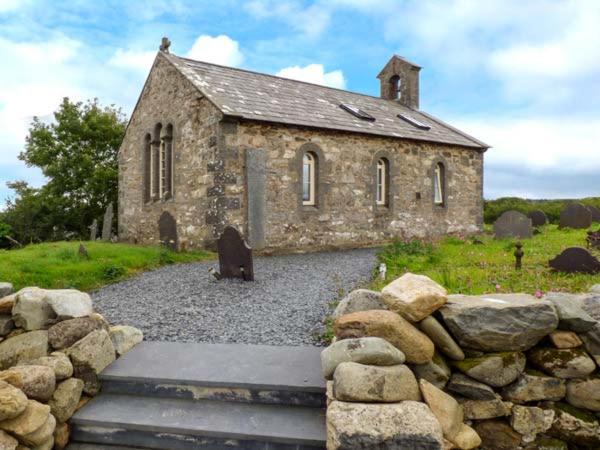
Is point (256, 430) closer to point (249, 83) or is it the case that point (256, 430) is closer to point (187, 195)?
point (187, 195)

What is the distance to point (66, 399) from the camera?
3.84 metres

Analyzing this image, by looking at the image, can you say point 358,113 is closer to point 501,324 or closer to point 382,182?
point 382,182

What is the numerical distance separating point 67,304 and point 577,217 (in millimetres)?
19156

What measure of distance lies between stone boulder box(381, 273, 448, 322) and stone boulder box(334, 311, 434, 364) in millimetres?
83

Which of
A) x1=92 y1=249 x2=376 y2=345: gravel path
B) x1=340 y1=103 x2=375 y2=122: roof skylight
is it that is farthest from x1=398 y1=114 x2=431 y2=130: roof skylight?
x1=92 y1=249 x2=376 y2=345: gravel path

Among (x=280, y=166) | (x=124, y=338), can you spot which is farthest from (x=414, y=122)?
(x=124, y=338)

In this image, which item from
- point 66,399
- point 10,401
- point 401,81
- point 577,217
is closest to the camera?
point 10,401

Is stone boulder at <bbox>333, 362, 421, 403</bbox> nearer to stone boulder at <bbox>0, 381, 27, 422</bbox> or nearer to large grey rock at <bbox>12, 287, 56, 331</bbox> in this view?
stone boulder at <bbox>0, 381, 27, 422</bbox>

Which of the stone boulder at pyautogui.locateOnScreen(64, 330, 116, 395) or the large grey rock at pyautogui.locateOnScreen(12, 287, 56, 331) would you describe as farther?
the large grey rock at pyautogui.locateOnScreen(12, 287, 56, 331)

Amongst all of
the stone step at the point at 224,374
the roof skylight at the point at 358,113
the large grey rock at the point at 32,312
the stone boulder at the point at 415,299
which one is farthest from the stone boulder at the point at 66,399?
the roof skylight at the point at 358,113

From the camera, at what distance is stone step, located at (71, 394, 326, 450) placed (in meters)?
3.48

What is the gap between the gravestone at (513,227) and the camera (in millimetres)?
15031

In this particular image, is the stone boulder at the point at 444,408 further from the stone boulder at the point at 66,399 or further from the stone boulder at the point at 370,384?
the stone boulder at the point at 66,399

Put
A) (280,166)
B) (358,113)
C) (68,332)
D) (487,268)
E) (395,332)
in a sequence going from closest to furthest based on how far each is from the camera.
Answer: (395,332)
(68,332)
(487,268)
(280,166)
(358,113)
